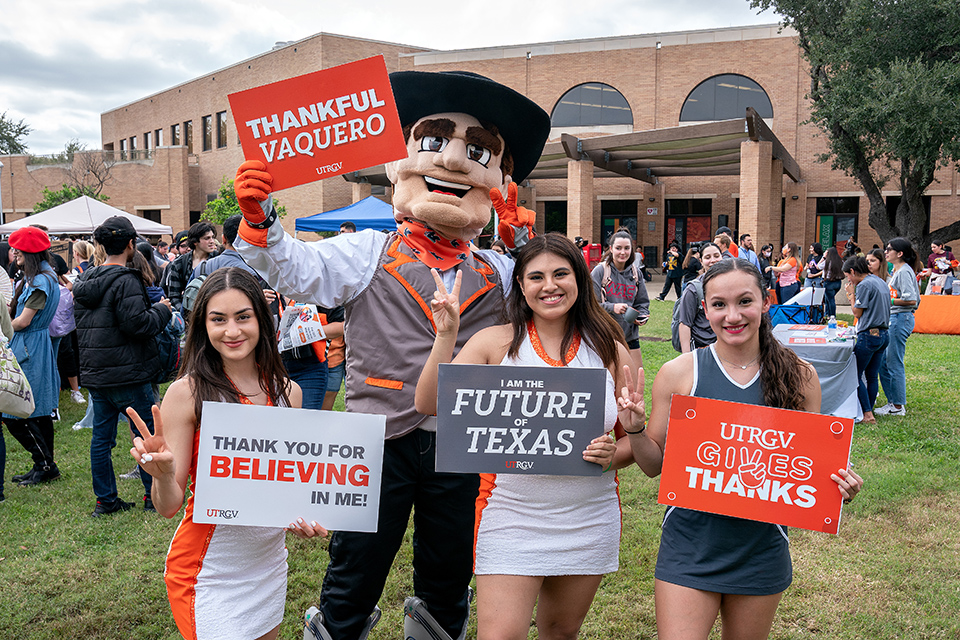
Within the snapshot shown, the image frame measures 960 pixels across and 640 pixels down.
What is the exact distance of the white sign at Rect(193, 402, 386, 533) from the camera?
7.48 ft

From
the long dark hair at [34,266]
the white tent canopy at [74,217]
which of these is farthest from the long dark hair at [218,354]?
the white tent canopy at [74,217]

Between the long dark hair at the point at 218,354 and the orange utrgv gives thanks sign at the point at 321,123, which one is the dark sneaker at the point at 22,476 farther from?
the orange utrgv gives thanks sign at the point at 321,123

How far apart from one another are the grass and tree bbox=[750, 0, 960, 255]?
1513 cm

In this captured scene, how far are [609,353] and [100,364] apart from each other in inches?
148

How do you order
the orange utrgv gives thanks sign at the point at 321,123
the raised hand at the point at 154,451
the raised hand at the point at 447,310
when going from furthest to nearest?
the orange utrgv gives thanks sign at the point at 321,123 < the raised hand at the point at 447,310 < the raised hand at the point at 154,451

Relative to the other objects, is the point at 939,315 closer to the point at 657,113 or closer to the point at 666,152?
the point at 666,152

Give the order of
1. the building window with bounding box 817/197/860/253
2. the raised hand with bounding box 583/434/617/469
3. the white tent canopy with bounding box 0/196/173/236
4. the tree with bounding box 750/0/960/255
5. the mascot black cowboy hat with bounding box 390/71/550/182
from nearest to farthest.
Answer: the raised hand with bounding box 583/434/617/469 → the mascot black cowboy hat with bounding box 390/71/550/182 → the white tent canopy with bounding box 0/196/173/236 → the tree with bounding box 750/0/960/255 → the building window with bounding box 817/197/860/253

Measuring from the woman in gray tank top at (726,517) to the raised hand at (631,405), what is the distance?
0.07 metres

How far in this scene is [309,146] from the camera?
2.70m

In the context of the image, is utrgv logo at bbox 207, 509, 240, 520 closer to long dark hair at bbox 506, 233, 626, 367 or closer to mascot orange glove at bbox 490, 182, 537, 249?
long dark hair at bbox 506, 233, 626, 367

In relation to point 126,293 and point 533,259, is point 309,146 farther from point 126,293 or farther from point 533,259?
point 126,293

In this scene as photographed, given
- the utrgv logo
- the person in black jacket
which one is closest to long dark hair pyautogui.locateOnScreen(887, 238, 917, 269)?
the person in black jacket

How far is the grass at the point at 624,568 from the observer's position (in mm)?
3588

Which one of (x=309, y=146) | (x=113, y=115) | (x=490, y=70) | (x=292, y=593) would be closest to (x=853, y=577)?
(x=292, y=593)
